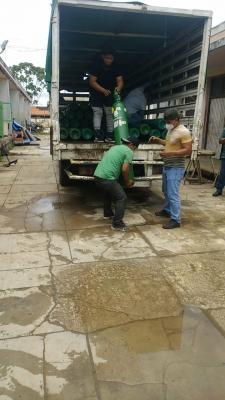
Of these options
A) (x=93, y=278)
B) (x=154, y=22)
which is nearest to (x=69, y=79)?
(x=154, y=22)

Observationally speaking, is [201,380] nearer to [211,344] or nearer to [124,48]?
[211,344]

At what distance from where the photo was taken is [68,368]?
2396mm

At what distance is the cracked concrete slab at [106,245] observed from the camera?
420 centimetres

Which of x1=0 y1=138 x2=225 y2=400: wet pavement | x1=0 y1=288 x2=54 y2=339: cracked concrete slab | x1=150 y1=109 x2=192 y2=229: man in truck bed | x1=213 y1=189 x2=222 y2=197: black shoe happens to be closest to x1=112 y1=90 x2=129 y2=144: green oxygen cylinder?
x1=150 y1=109 x2=192 y2=229: man in truck bed

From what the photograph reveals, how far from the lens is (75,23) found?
6438mm

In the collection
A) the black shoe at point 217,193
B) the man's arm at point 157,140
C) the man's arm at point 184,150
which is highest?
the man's arm at point 157,140

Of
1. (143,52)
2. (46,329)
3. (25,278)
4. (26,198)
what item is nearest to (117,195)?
(25,278)

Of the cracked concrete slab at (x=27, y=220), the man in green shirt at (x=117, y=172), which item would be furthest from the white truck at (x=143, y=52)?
the cracked concrete slab at (x=27, y=220)

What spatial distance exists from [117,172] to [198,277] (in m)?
1.99

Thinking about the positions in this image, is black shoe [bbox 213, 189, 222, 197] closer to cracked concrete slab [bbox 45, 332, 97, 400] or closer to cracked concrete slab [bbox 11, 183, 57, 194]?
cracked concrete slab [bbox 11, 183, 57, 194]

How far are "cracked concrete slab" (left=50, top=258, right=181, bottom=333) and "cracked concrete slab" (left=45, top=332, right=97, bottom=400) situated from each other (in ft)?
0.57

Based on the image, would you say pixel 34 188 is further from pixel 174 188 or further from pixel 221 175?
pixel 221 175

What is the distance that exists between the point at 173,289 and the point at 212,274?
0.57 m

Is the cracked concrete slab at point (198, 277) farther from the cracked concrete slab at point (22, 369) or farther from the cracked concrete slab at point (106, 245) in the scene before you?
the cracked concrete slab at point (22, 369)
